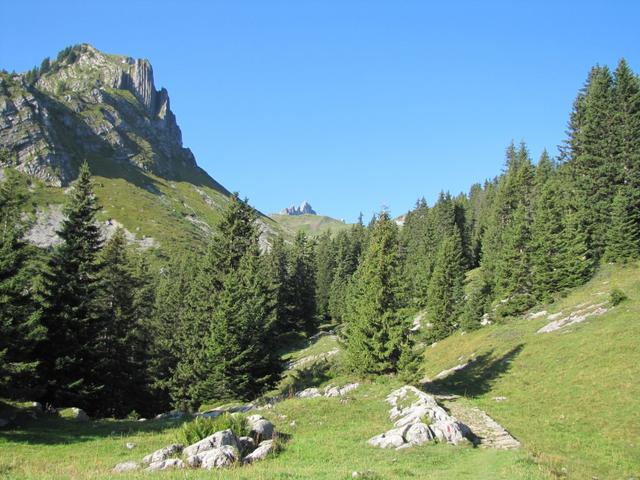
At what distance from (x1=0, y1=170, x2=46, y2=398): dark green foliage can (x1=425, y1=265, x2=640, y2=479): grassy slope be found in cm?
2436

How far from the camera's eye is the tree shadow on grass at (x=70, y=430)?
2010 centimetres

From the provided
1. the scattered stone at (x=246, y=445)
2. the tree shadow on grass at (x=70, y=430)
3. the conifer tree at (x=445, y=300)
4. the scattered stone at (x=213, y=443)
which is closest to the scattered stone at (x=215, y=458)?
the scattered stone at (x=213, y=443)

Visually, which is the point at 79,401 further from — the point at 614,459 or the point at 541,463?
the point at 614,459

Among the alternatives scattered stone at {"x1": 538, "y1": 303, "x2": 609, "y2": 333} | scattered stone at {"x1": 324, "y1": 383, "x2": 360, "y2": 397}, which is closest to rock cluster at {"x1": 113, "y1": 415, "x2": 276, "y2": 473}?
scattered stone at {"x1": 324, "y1": 383, "x2": 360, "y2": 397}

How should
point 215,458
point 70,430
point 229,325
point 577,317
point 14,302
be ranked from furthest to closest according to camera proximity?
point 577,317, point 229,325, point 14,302, point 70,430, point 215,458

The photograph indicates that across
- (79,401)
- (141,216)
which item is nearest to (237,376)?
(79,401)

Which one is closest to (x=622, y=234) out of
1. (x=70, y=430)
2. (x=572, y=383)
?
(x=572, y=383)

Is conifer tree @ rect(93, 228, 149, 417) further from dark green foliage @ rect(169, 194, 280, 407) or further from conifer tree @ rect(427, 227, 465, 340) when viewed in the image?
conifer tree @ rect(427, 227, 465, 340)

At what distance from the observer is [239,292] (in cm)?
3741

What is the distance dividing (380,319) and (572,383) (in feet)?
41.5

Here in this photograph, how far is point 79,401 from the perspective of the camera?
31.0 meters

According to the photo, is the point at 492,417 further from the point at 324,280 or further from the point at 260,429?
the point at 324,280

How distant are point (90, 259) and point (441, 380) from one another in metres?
30.2

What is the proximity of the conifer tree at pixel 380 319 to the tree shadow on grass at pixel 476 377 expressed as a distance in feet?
17.2
